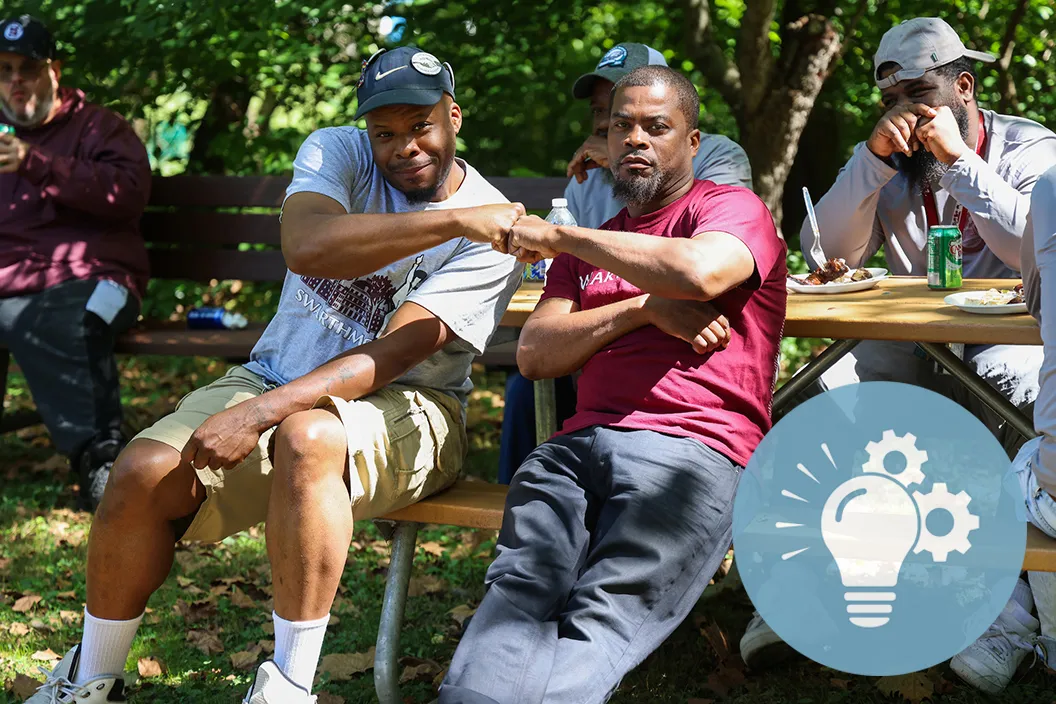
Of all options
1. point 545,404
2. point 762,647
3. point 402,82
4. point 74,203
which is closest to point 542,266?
point 545,404

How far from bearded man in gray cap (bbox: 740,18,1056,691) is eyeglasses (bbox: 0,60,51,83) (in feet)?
11.4

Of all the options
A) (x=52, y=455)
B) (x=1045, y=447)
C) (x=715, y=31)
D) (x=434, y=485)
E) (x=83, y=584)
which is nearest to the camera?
(x=1045, y=447)

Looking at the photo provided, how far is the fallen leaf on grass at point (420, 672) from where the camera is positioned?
141 inches

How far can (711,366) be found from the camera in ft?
9.94

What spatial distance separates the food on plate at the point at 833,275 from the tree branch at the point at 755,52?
2.28 m

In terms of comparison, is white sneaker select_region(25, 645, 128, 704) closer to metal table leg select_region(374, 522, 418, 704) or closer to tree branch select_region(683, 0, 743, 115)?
metal table leg select_region(374, 522, 418, 704)

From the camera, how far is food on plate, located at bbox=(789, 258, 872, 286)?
3.62 m

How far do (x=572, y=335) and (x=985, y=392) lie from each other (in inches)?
44.6

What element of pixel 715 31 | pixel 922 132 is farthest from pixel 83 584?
pixel 715 31

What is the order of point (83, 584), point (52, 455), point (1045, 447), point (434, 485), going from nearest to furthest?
1. point (1045, 447)
2. point (434, 485)
3. point (83, 584)
4. point (52, 455)

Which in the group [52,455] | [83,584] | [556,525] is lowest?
[52,455]

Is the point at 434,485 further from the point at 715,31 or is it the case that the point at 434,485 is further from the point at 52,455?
the point at 715,31

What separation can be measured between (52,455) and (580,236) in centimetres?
406

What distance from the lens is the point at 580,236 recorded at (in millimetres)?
3053
